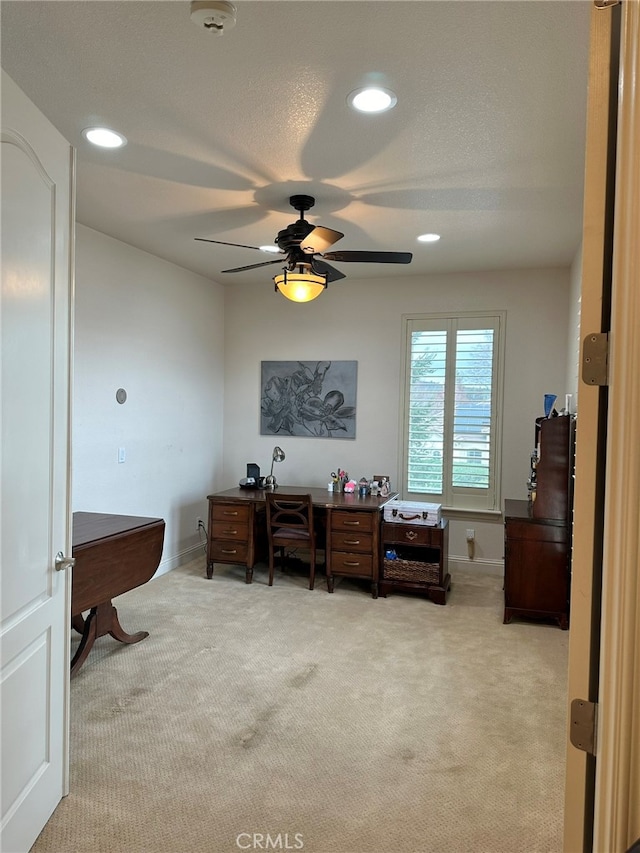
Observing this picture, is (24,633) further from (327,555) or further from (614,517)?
(327,555)

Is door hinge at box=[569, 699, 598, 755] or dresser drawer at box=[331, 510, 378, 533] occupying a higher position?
door hinge at box=[569, 699, 598, 755]

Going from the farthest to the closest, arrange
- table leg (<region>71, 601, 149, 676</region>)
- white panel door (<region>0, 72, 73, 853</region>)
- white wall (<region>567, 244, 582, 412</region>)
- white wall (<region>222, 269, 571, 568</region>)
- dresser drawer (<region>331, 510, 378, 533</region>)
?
white wall (<region>222, 269, 571, 568</region>), dresser drawer (<region>331, 510, 378, 533</region>), white wall (<region>567, 244, 582, 412</region>), table leg (<region>71, 601, 149, 676</region>), white panel door (<region>0, 72, 73, 853</region>)

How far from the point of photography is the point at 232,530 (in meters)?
4.65

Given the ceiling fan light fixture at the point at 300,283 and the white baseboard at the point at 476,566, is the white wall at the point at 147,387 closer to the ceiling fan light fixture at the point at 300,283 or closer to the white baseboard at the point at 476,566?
the ceiling fan light fixture at the point at 300,283

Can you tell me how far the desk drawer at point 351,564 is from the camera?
438 centimetres

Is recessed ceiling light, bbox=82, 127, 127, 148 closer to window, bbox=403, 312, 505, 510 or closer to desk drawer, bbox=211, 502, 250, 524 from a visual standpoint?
desk drawer, bbox=211, 502, 250, 524

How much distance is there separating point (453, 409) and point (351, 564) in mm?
1723

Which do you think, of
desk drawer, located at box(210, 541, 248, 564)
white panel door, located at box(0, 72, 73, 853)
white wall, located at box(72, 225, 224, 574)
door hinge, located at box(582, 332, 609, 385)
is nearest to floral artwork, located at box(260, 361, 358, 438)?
white wall, located at box(72, 225, 224, 574)

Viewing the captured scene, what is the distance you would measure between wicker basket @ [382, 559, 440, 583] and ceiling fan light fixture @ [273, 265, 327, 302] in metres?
2.21

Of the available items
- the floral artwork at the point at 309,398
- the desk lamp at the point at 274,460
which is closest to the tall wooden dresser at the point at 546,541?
the floral artwork at the point at 309,398

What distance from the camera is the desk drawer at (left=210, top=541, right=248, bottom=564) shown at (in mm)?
4637

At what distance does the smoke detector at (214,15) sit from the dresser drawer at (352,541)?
3430mm

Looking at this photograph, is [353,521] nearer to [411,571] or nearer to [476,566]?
[411,571]

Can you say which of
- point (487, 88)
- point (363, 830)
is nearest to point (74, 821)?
point (363, 830)
